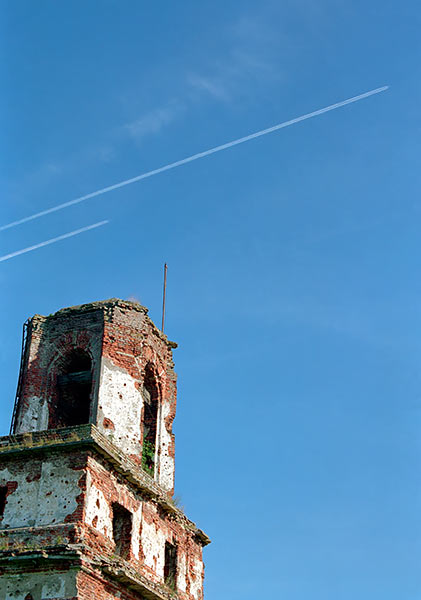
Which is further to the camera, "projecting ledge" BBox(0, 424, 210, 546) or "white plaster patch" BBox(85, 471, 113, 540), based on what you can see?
"projecting ledge" BBox(0, 424, 210, 546)

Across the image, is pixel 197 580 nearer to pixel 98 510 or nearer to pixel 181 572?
pixel 181 572

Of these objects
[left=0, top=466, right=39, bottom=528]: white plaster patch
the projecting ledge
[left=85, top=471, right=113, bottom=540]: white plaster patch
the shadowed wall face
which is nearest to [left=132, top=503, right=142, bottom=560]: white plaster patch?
the projecting ledge

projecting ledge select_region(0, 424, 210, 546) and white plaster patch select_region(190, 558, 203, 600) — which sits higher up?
projecting ledge select_region(0, 424, 210, 546)

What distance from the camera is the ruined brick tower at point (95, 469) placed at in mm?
13266

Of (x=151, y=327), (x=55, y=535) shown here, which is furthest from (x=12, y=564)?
(x=151, y=327)

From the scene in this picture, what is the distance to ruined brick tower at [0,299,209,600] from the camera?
1327cm

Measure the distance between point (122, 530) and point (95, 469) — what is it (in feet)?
4.38

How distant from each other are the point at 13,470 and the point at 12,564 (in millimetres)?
1726

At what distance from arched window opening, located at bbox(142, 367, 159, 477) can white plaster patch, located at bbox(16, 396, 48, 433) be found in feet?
6.50

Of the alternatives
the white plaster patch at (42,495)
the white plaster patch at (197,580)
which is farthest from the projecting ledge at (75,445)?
the white plaster patch at (197,580)

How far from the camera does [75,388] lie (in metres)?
16.5

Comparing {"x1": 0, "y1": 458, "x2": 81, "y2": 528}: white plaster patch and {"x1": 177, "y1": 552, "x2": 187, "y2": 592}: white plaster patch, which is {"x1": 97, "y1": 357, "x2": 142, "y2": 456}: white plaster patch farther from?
{"x1": 177, "y1": 552, "x2": 187, "y2": 592}: white plaster patch

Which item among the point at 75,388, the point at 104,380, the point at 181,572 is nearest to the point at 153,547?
the point at 181,572

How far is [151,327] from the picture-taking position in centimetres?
1742
